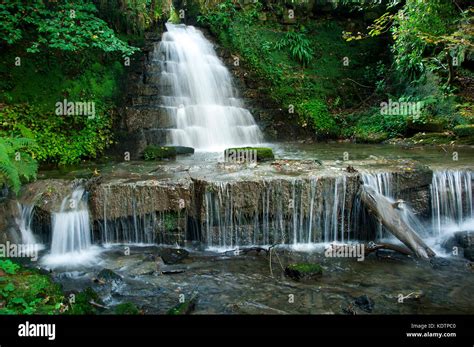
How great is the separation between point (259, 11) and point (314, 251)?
13170 mm

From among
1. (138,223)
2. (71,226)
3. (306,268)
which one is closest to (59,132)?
(71,226)

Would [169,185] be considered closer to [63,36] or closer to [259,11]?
[63,36]

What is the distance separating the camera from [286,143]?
13219mm

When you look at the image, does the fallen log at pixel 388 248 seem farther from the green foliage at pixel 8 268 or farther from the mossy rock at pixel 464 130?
the mossy rock at pixel 464 130

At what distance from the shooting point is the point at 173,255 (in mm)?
6738

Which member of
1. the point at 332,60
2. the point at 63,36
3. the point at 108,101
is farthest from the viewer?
the point at 332,60

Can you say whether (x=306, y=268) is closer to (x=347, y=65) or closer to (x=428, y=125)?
(x=428, y=125)

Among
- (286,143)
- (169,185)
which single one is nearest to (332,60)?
(286,143)

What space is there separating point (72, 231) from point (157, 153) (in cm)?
351

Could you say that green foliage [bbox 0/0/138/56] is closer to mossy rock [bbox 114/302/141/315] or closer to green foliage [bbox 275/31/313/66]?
mossy rock [bbox 114/302/141/315]

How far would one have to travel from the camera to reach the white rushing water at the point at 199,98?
12.2m

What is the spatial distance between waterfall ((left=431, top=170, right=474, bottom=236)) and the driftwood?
1.03 metres

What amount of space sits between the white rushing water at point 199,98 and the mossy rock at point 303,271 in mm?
6382

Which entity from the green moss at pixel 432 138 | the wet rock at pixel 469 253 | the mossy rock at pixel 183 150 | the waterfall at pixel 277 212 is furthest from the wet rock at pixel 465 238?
the mossy rock at pixel 183 150
